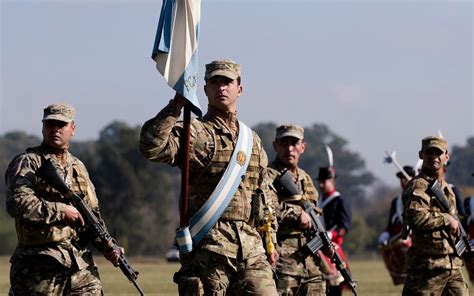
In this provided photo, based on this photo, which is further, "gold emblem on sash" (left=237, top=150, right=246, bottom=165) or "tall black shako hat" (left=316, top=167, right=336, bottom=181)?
"tall black shako hat" (left=316, top=167, right=336, bottom=181)

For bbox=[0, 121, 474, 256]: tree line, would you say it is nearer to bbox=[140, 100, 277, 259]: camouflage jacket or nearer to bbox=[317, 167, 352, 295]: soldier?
bbox=[317, 167, 352, 295]: soldier

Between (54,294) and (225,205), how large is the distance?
207 cm

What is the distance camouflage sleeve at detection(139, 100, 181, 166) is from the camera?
10.2 metres

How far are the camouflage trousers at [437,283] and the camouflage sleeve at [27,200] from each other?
4525mm

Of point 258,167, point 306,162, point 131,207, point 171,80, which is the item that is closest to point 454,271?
point 258,167

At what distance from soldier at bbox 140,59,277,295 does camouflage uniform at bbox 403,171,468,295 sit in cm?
347

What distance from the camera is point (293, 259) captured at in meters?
15.0

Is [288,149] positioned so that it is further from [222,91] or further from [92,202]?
[222,91]

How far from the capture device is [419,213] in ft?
46.9

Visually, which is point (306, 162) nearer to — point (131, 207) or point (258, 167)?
point (131, 207)

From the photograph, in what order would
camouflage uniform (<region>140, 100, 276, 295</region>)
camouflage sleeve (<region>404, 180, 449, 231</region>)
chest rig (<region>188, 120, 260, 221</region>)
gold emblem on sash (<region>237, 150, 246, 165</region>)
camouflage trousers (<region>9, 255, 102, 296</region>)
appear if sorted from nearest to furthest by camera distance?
camouflage uniform (<region>140, 100, 276, 295</region>)
chest rig (<region>188, 120, 260, 221</region>)
gold emblem on sash (<region>237, 150, 246, 165</region>)
camouflage trousers (<region>9, 255, 102, 296</region>)
camouflage sleeve (<region>404, 180, 449, 231</region>)

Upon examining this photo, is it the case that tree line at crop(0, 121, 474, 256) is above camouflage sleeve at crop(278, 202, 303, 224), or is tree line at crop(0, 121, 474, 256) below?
above

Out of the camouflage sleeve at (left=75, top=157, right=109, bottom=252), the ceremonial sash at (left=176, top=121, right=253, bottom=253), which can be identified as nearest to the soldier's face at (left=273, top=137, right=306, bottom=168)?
the camouflage sleeve at (left=75, top=157, right=109, bottom=252)

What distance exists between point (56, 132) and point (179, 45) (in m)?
1.95
